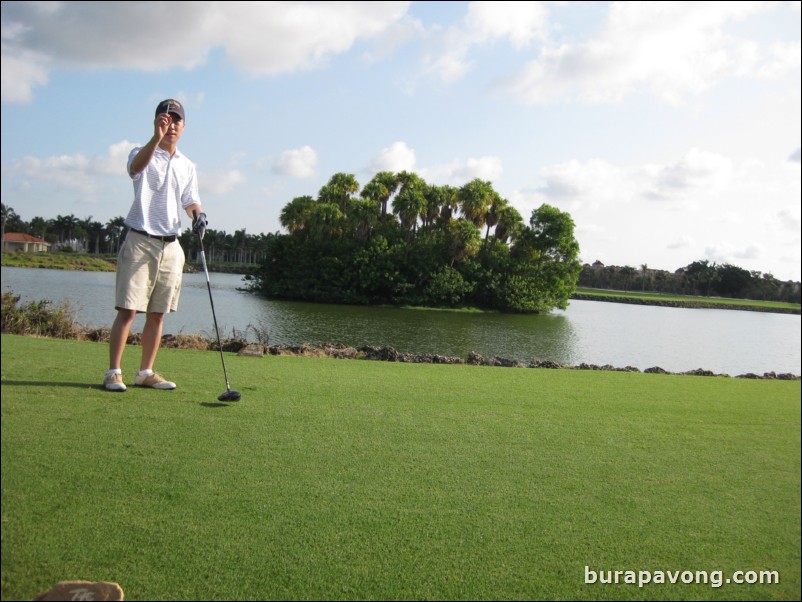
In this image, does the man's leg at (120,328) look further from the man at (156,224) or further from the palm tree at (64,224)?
the palm tree at (64,224)

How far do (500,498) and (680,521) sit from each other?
811mm

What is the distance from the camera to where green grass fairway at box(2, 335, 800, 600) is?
6.28ft

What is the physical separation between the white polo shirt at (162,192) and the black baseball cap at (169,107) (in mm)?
143

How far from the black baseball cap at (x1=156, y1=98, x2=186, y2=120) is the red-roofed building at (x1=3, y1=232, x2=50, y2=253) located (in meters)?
0.69

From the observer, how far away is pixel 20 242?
2.07 m

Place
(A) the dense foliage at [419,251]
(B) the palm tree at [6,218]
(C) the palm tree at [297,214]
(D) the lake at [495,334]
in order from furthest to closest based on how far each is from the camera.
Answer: (C) the palm tree at [297,214] < (A) the dense foliage at [419,251] < (D) the lake at [495,334] < (B) the palm tree at [6,218]

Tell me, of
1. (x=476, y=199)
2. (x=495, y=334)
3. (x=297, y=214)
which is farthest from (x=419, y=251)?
(x=495, y=334)

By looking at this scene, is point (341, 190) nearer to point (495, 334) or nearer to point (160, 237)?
point (495, 334)

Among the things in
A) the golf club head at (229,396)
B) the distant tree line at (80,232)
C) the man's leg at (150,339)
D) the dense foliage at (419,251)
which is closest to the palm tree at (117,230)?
the distant tree line at (80,232)

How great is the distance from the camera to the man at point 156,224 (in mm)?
2053

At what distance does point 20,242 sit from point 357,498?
177 centimetres

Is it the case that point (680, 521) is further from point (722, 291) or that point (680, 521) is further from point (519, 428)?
point (722, 291)

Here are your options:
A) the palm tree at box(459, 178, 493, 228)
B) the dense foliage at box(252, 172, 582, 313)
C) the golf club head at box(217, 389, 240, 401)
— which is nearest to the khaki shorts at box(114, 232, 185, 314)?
the golf club head at box(217, 389, 240, 401)

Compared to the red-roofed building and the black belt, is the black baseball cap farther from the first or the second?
the red-roofed building
